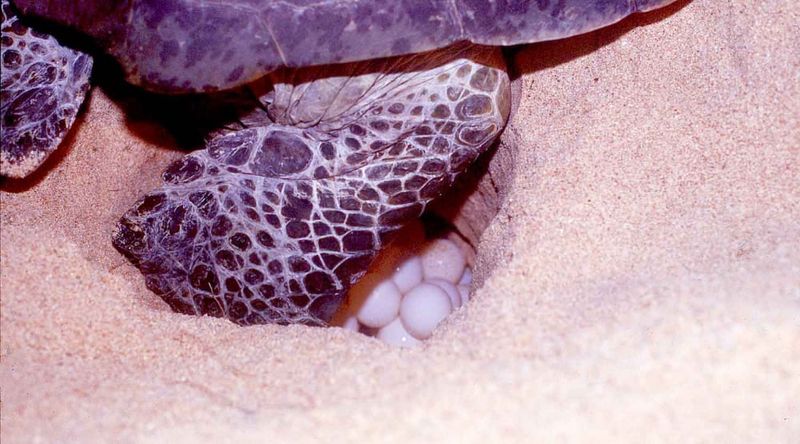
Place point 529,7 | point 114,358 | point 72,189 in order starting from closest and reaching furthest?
point 114,358
point 529,7
point 72,189

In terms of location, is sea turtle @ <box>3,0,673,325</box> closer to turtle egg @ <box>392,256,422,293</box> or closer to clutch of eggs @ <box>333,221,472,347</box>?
clutch of eggs @ <box>333,221,472,347</box>

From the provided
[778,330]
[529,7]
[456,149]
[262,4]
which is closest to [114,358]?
[262,4]

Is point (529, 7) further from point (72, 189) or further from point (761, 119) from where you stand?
point (72, 189)

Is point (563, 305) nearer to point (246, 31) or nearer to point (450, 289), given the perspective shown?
point (246, 31)

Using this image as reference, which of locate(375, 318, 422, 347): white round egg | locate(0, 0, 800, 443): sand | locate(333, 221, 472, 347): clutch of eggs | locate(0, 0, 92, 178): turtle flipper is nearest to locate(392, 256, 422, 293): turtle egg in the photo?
locate(333, 221, 472, 347): clutch of eggs

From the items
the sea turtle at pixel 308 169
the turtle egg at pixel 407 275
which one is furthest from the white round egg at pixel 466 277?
the sea turtle at pixel 308 169

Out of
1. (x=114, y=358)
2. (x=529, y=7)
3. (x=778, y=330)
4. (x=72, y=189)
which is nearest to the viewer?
(x=778, y=330)

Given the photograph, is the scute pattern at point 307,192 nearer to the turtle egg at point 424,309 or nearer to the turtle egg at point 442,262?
the turtle egg at point 424,309
